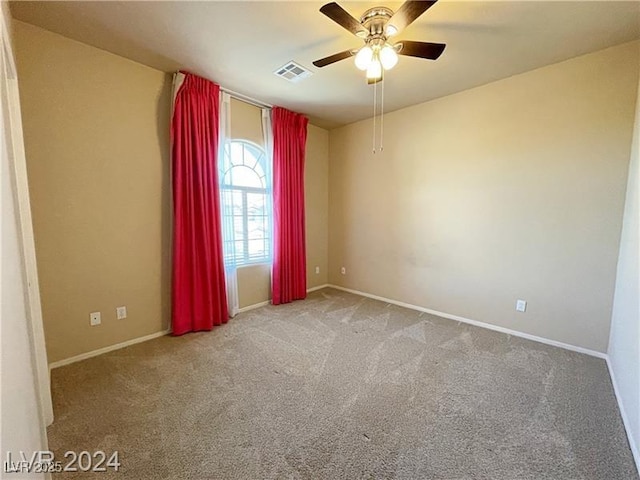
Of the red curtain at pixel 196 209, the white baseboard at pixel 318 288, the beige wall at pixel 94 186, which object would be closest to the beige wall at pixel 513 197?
the white baseboard at pixel 318 288

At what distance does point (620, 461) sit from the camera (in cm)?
142

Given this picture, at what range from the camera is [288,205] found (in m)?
3.80

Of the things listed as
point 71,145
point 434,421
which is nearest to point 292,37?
point 71,145

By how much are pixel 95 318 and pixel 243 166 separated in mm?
2247

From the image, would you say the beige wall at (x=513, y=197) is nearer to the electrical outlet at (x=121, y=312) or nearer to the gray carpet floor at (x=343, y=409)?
the gray carpet floor at (x=343, y=409)

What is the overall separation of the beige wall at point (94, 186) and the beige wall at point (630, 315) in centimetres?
376

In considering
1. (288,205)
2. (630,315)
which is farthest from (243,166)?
(630,315)

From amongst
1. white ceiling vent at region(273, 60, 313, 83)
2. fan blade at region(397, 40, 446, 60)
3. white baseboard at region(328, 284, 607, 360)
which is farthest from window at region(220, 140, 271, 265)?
fan blade at region(397, 40, 446, 60)

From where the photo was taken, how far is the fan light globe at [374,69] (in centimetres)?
188

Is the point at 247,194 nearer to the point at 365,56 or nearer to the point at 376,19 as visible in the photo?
the point at 365,56

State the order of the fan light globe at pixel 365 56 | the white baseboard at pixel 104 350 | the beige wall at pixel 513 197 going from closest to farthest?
the fan light globe at pixel 365 56 < the white baseboard at pixel 104 350 < the beige wall at pixel 513 197

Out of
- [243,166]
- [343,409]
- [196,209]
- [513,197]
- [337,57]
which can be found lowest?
[343,409]

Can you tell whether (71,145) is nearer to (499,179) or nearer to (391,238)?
(391,238)

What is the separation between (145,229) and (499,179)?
3782mm
